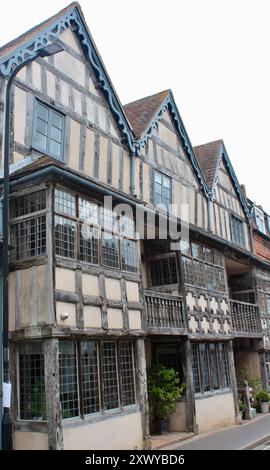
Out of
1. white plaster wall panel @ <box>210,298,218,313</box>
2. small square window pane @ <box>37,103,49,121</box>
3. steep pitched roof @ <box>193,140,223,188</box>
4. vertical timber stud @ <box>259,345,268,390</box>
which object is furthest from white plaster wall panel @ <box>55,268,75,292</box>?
vertical timber stud @ <box>259,345,268,390</box>

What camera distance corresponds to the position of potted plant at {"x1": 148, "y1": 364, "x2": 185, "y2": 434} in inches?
543

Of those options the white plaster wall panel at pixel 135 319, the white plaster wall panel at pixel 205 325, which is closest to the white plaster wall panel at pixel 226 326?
the white plaster wall panel at pixel 205 325

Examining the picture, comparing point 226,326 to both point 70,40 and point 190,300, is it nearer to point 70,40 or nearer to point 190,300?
point 190,300

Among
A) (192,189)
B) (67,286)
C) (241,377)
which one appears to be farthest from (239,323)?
(67,286)

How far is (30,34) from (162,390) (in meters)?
10.8

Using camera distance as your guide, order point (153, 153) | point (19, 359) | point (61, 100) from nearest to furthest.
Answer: point (19, 359) → point (61, 100) → point (153, 153)

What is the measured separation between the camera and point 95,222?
11680 mm

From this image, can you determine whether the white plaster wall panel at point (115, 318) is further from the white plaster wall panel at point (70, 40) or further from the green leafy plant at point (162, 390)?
the white plaster wall panel at point (70, 40)

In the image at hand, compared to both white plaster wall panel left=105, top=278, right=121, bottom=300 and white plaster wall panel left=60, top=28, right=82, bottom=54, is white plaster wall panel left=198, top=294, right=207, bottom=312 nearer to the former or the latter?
white plaster wall panel left=105, top=278, right=121, bottom=300

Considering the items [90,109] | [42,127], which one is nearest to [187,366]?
[42,127]

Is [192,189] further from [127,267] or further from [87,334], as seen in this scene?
[87,334]

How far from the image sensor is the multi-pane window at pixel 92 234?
10.7m

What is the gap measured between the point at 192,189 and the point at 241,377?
8389mm

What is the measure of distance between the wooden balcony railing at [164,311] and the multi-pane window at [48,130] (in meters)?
4.73
